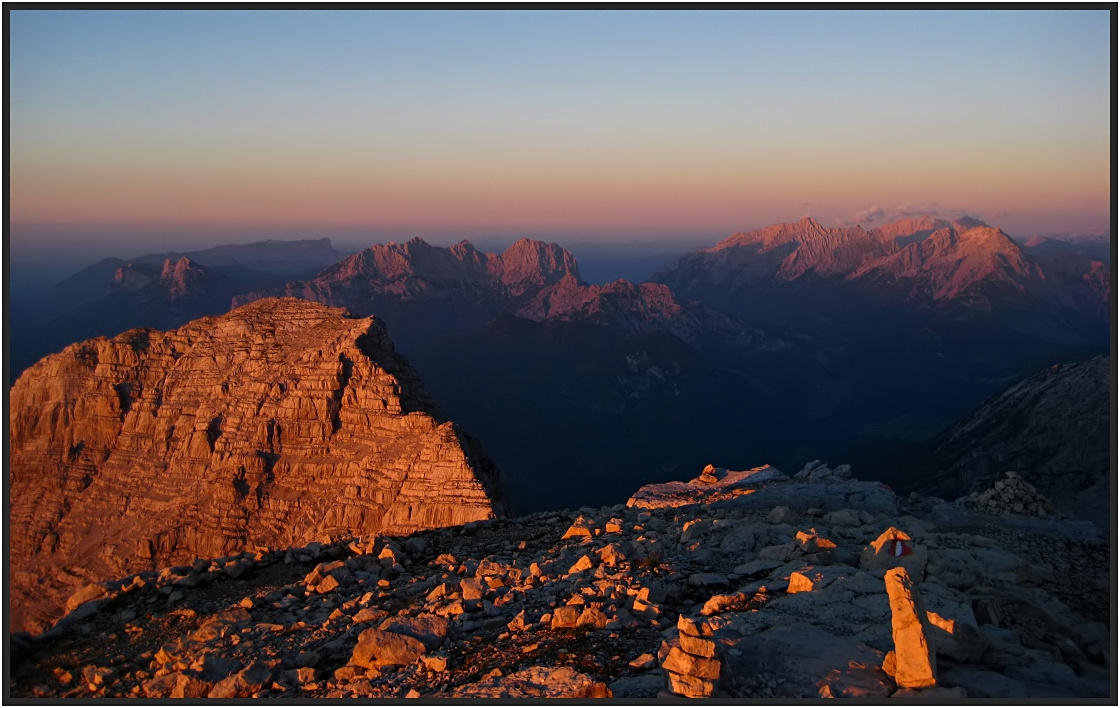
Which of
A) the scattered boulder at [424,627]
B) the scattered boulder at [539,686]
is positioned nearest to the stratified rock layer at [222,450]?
the scattered boulder at [424,627]

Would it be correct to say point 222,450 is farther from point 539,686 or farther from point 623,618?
point 539,686

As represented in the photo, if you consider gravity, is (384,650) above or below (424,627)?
above

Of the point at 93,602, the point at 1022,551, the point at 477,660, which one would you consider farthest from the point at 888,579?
the point at 93,602

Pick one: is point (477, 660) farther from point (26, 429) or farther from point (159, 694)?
point (26, 429)

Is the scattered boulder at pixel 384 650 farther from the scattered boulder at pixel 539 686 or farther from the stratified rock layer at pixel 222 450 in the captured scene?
the stratified rock layer at pixel 222 450

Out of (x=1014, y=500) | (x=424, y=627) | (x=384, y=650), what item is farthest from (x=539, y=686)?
(x=1014, y=500)

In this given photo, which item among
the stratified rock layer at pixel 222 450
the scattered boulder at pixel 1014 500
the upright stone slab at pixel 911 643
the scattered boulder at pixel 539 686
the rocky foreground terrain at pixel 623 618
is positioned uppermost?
the upright stone slab at pixel 911 643

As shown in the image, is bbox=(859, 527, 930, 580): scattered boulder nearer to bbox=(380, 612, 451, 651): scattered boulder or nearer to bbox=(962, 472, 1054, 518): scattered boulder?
bbox=(380, 612, 451, 651): scattered boulder
